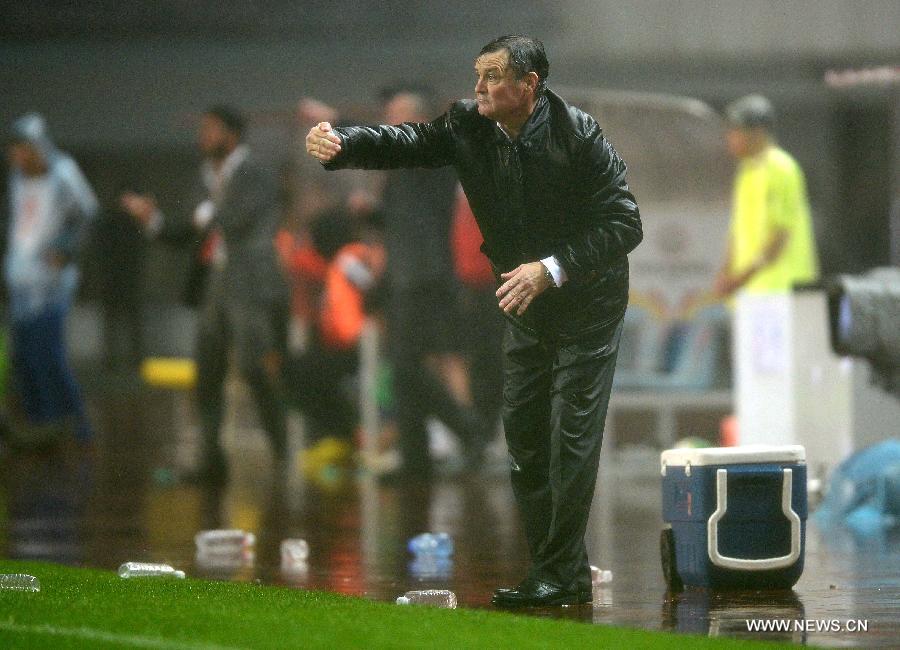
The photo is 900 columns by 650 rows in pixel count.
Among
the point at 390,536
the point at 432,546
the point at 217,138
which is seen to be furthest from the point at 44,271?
the point at 432,546

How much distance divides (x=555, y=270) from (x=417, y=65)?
958cm

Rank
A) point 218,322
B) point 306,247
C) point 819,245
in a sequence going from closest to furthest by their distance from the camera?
1. point 218,322
2. point 306,247
3. point 819,245

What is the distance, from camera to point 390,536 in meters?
8.12

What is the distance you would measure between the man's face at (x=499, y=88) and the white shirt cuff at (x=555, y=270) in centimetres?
43

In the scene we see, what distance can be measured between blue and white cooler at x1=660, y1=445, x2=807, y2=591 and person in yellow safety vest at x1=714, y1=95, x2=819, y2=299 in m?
5.57

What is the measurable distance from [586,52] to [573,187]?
335 inches

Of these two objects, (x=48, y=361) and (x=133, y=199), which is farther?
(x=48, y=361)

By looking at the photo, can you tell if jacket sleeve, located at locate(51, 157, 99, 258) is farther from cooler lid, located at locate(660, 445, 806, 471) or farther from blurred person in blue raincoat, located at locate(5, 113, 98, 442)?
cooler lid, located at locate(660, 445, 806, 471)

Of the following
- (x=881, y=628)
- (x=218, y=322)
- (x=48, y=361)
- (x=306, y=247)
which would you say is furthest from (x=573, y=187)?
(x=48, y=361)

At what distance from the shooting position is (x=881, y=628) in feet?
16.6

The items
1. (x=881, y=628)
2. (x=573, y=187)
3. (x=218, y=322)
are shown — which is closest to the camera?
(x=881, y=628)

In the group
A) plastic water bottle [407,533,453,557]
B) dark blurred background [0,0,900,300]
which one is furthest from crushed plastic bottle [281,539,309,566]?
dark blurred background [0,0,900,300]

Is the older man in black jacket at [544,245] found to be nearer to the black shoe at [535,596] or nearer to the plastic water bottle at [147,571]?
the black shoe at [535,596]

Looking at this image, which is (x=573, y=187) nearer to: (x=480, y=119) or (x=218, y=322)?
(x=480, y=119)
